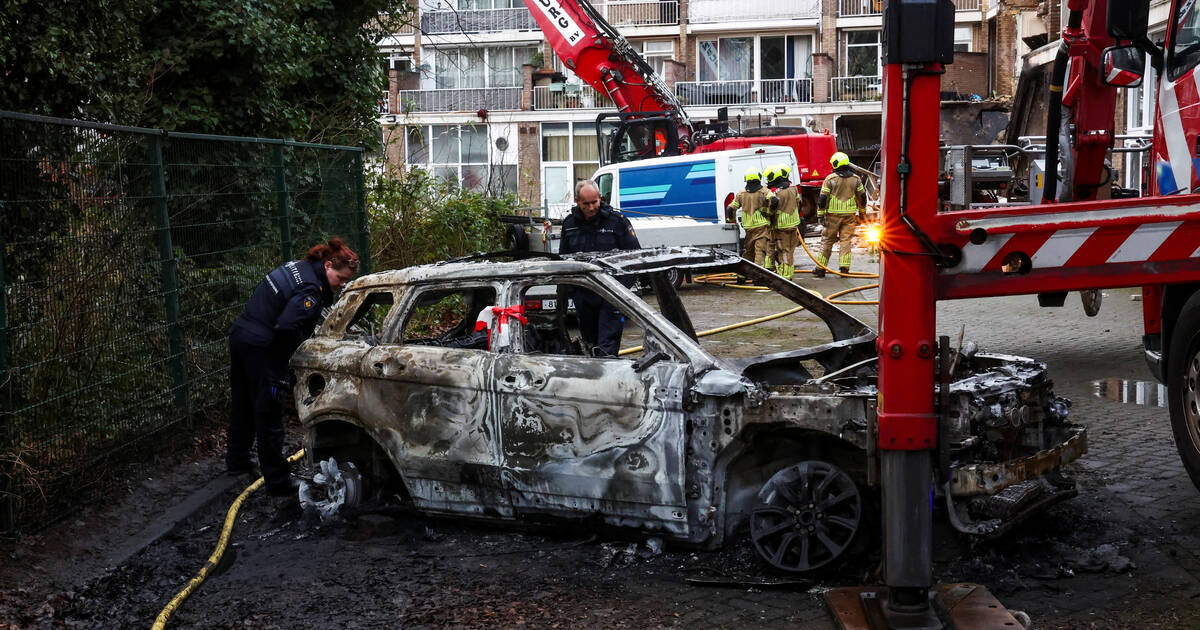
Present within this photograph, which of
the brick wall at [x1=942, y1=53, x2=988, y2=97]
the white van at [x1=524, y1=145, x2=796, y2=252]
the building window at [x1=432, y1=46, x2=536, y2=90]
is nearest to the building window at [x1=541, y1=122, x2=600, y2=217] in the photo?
the building window at [x1=432, y1=46, x2=536, y2=90]

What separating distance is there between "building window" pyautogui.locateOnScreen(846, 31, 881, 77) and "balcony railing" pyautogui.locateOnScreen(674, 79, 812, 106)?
2.40 m

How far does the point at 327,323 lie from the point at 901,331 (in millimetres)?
3744

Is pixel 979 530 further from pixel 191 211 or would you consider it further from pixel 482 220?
pixel 482 220

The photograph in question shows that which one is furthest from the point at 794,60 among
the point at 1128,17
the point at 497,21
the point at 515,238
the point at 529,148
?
the point at 1128,17

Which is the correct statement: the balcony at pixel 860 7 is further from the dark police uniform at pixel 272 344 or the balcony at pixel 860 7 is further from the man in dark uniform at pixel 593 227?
the dark police uniform at pixel 272 344

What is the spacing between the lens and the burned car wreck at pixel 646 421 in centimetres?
520

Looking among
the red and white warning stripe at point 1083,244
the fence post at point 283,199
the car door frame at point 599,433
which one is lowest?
the car door frame at point 599,433

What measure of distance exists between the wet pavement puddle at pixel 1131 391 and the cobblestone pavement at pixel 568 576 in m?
1.88

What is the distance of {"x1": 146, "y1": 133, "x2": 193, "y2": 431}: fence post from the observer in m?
7.68

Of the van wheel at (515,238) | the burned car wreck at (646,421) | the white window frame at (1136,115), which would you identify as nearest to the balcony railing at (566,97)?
the white window frame at (1136,115)

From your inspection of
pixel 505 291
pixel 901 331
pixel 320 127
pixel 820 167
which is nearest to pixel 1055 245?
pixel 901 331

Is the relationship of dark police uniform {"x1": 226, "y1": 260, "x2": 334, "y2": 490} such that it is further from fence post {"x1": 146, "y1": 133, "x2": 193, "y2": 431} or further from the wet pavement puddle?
the wet pavement puddle

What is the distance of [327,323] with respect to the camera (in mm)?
6719

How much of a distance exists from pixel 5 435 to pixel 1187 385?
6090 millimetres
